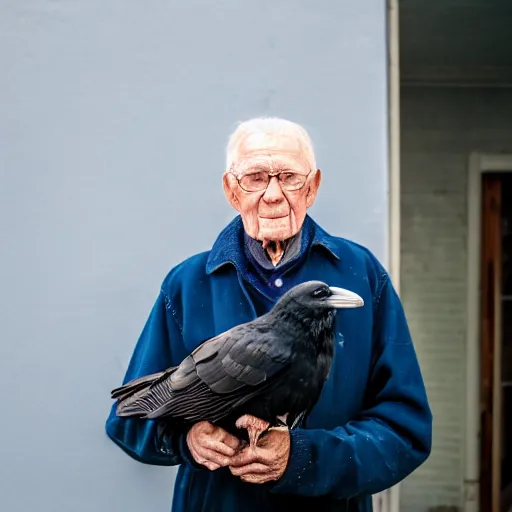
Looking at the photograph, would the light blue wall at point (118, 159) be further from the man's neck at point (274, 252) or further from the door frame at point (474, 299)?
the door frame at point (474, 299)

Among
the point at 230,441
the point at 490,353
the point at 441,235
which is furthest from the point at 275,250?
the point at 490,353

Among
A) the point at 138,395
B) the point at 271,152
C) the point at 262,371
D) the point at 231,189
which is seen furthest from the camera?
the point at 231,189

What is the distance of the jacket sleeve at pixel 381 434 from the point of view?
1926 millimetres

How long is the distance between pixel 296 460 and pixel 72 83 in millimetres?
1345

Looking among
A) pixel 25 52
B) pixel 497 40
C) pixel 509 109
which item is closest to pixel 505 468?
pixel 509 109

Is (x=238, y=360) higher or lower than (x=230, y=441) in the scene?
higher

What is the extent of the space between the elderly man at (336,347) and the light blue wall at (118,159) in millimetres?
218

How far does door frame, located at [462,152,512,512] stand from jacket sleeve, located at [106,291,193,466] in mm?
1941

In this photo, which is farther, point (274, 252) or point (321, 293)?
point (274, 252)

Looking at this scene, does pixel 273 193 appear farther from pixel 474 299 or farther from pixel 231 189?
pixel 474 299

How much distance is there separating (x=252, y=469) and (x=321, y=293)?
0.47 meters

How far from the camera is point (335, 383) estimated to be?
2.01 metres

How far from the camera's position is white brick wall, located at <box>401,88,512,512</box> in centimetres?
358

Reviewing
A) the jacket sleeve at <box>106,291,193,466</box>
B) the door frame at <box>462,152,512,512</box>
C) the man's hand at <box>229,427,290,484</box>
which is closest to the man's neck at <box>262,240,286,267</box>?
the jacket sleeve at <box>106,291,193,466</box>
